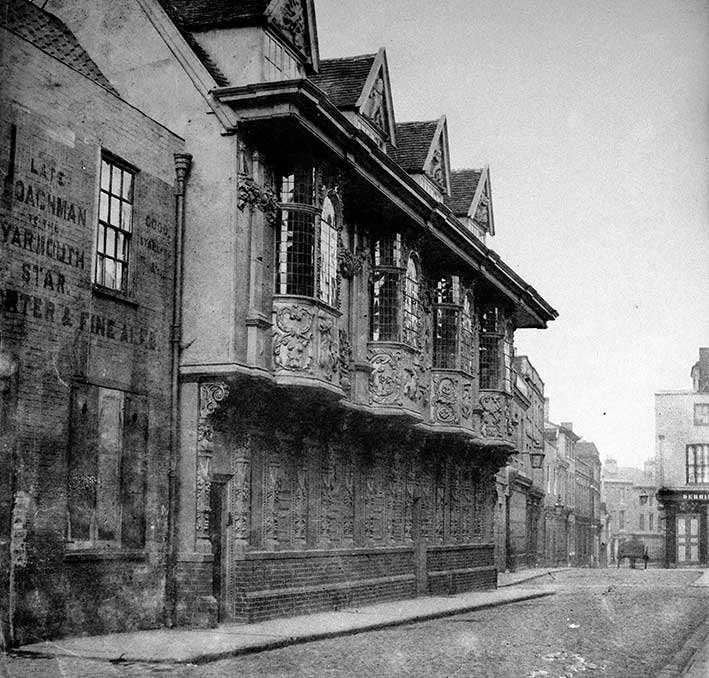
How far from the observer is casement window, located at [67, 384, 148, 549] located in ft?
52.9

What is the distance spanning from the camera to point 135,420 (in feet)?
58.0

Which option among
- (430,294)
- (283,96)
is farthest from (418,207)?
(283,96)

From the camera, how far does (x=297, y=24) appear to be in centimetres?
2209

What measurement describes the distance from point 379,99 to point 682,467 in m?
52.3

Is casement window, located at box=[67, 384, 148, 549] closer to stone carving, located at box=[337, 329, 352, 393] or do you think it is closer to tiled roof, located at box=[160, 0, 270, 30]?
stone carving, located at box=[337, 329, 352, 393]

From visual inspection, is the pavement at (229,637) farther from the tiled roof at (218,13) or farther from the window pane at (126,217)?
the tiled roof at (218,13)

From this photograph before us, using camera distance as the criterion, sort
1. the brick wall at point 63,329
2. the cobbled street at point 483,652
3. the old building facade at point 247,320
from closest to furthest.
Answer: the cobbled street at point 483,652, the brick wall at point 63,329, the old building facade at point 247,320

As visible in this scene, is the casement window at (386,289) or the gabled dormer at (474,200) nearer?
the casement window at (386,289)

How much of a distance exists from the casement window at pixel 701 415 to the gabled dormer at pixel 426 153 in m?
47.3

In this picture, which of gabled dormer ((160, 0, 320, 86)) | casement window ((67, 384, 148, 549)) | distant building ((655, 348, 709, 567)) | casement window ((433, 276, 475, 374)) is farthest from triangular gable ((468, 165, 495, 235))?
distant building ((655, 348, 709, 567))

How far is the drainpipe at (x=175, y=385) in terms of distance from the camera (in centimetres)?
1817

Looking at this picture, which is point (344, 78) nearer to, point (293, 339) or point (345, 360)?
point (345, 360)

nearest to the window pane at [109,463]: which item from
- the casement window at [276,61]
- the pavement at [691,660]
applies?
the casement window at [276,61]

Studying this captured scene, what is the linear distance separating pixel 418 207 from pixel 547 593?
13.2 m
